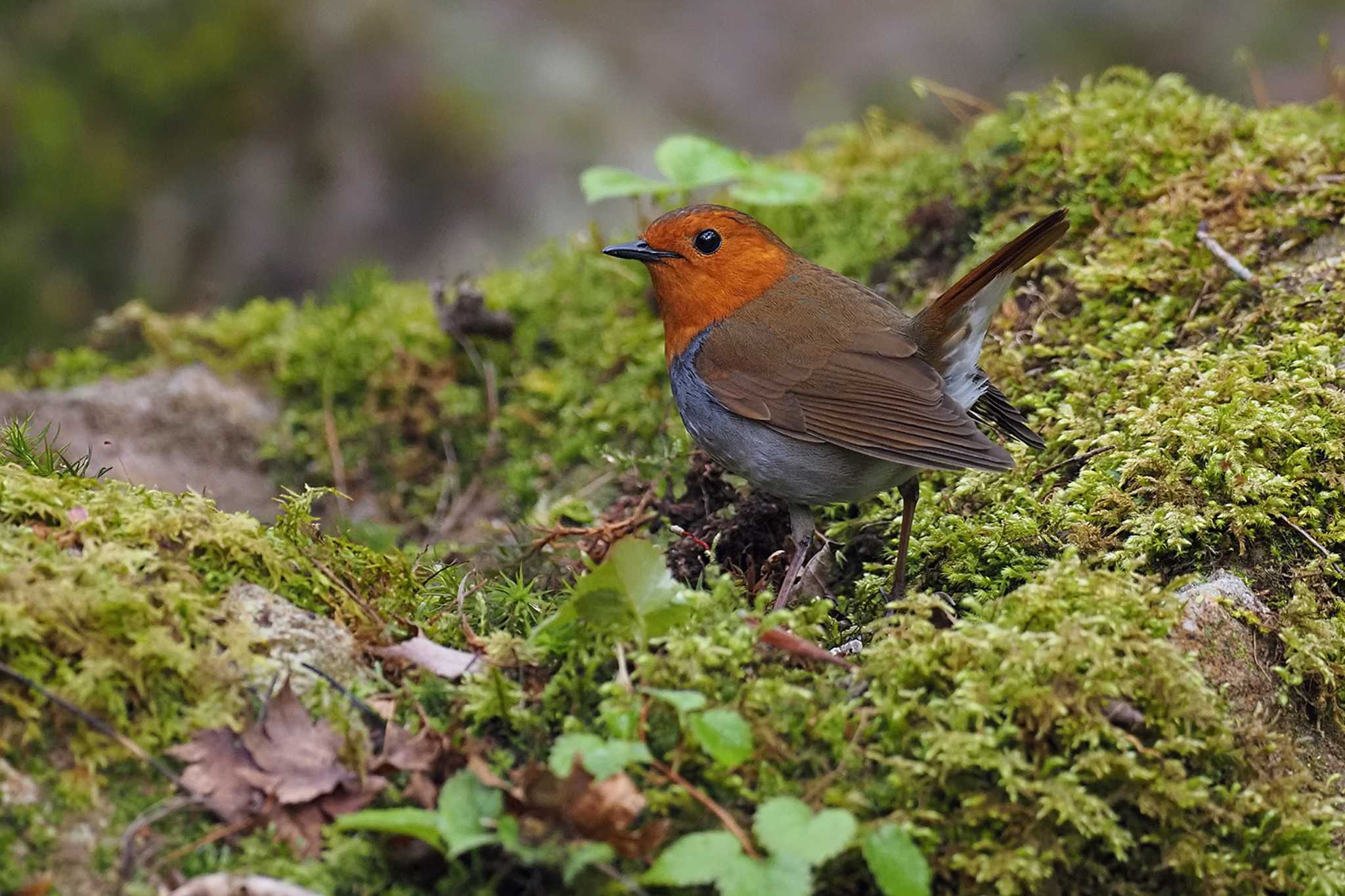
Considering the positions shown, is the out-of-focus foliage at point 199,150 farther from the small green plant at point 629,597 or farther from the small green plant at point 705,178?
the small green plant at point 629,597

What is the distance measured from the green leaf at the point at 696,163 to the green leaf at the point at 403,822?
4027 mm

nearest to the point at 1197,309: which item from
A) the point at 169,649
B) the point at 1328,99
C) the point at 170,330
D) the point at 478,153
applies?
the point at 1328,99

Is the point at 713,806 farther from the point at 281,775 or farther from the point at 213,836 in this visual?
the point at 213,836

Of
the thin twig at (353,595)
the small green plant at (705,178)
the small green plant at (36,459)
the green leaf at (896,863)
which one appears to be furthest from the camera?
the small green plant at (705,178)

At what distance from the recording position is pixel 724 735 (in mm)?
2404

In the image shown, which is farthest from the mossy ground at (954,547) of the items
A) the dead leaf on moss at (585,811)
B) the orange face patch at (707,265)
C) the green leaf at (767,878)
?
the orange face patch at (707,265)

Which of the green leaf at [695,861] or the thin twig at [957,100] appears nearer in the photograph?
the green leaf at [695,861]

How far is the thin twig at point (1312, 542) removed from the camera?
3340 mm

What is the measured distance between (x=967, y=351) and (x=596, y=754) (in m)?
2.13

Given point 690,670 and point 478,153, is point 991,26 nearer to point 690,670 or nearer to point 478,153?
point 478,153

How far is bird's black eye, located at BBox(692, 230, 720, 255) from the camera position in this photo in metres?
4.39

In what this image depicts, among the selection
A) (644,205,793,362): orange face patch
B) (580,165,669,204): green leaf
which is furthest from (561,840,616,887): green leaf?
(580,165,669,204): green leaf

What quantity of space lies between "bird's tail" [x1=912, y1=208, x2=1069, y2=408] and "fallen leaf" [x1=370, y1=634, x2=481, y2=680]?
1.88 metres

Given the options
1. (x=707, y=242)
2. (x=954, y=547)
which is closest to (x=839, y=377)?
(x=954, y=547)
